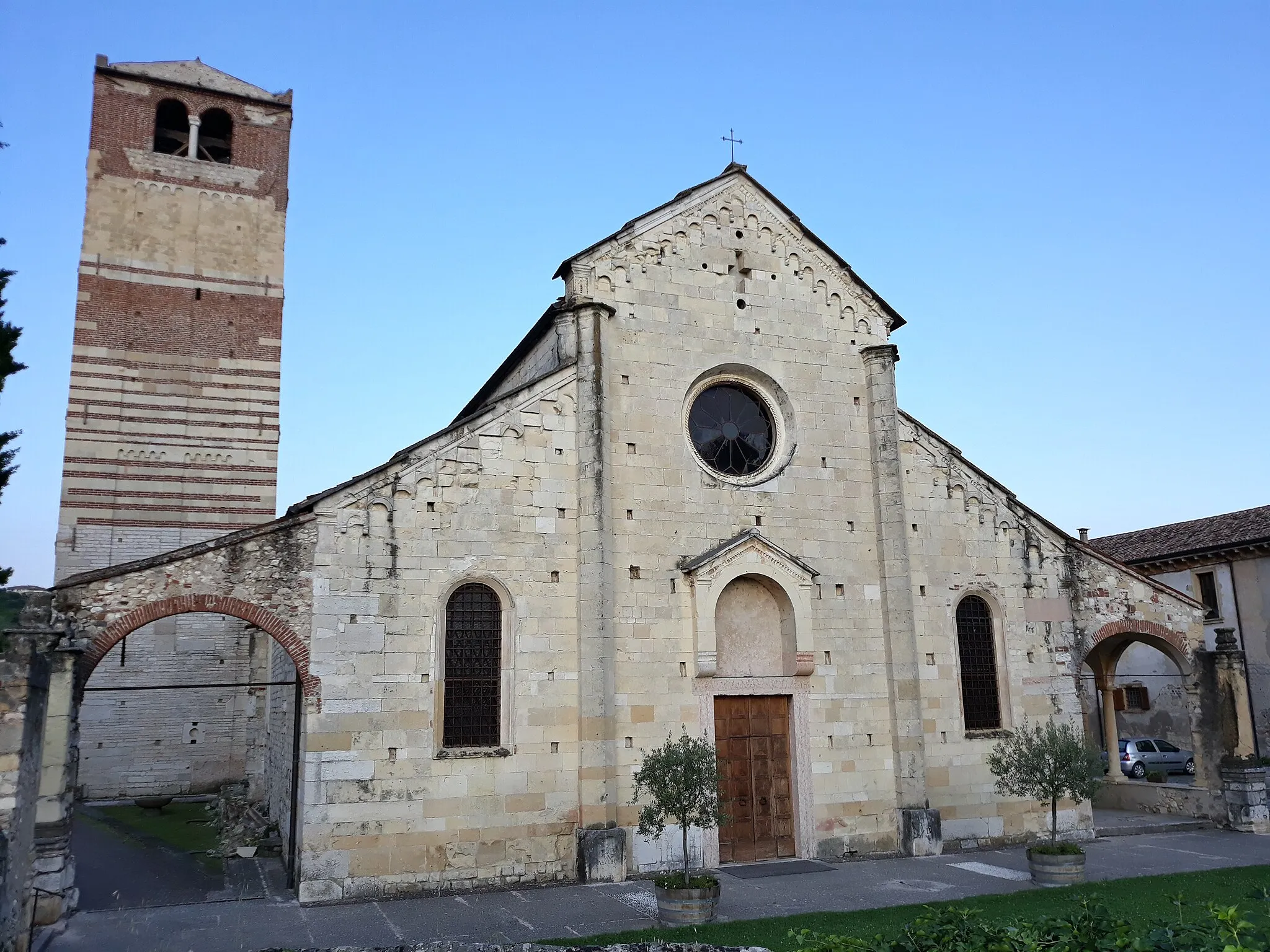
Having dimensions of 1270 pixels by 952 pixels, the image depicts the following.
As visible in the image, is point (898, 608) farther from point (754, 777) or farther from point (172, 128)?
point (172, 128)

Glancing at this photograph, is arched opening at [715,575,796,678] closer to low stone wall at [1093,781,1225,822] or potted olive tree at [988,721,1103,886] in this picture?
potted olive tree at [988,721,1103,886]

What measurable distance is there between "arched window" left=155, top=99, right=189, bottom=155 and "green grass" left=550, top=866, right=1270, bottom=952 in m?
26.0

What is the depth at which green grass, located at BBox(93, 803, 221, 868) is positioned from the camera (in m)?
19.1

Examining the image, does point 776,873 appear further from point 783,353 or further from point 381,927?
point 783,353

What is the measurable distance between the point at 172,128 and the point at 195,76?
1722 mm

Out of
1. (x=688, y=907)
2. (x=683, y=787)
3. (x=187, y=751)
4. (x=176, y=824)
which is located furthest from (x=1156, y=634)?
(x=187, y=751)

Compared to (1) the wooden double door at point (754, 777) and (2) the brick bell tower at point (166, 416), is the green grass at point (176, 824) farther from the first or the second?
(1) the wooden double door at point (754, 777)

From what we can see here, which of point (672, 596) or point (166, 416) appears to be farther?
point (166, 416)

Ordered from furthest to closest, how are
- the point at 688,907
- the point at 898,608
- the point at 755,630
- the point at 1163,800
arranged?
1. the point at 1163,800
2. the point at 898,608
3. the point at 755,630
4. the point at 688,907

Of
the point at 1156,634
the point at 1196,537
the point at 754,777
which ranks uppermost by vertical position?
the point at 1196,537

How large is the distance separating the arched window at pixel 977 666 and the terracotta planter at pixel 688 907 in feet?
26.0

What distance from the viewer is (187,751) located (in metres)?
26.0

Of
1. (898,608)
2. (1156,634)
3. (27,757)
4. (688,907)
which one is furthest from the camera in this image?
(1156,634)

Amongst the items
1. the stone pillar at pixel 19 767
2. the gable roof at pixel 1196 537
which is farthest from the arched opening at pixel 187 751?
the gable roof at pixel 1196 537
